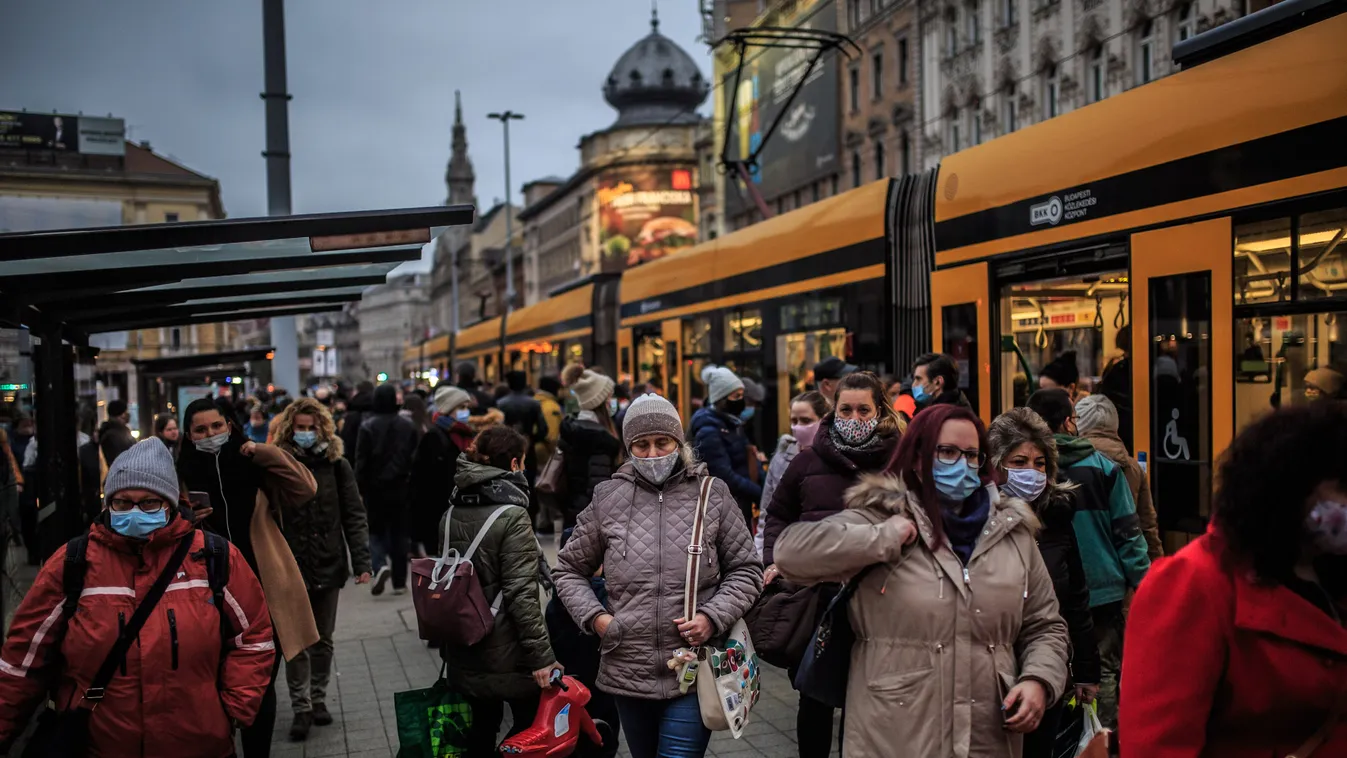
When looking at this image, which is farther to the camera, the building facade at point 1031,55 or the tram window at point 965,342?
the building facade at point 1031,55

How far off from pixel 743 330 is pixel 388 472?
5.08 meters

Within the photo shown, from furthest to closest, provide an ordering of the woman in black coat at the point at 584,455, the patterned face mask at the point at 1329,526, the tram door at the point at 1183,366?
the woman in black coat at the point at 584,455, the tram door at the point at 1183,366, the patterned face mask at the point at 1329,526

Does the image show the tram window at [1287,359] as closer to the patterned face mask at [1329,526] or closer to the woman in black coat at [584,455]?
the patterned face mask at [1329,526]

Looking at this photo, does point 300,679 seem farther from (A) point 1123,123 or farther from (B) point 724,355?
(B) point 724,355

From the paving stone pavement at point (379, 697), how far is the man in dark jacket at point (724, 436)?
1.20m

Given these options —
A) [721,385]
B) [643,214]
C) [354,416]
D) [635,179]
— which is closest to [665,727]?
[721,385]

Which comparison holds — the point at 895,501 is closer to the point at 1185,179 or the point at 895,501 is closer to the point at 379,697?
the point at 1185,179

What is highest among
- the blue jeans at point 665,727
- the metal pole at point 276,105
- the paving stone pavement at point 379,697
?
the metal pole at point 276,105

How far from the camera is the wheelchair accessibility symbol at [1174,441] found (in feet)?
21.8

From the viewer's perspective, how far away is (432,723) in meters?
4.79

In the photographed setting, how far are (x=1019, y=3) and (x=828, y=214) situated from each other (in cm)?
2161

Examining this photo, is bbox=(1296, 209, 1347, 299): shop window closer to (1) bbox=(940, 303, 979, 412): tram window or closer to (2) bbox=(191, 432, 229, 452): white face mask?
(1) bbox=(940, 303, 979, 412): tram window

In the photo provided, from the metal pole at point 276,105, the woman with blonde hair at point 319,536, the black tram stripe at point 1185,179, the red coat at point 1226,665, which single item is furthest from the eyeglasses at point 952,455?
the metal pole at point 276,105

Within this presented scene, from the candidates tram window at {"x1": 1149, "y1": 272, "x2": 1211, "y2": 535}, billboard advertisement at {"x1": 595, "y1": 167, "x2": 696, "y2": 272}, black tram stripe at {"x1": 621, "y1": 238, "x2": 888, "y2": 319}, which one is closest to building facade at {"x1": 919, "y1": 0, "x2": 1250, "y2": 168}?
black tram stripe at {"x1": 621, "y1": 238, "x2": 888, "y2": 319}
